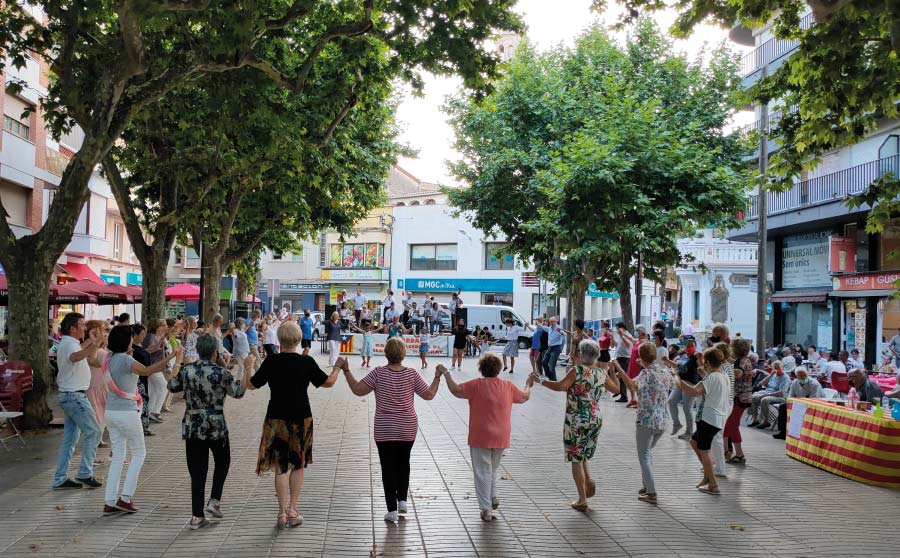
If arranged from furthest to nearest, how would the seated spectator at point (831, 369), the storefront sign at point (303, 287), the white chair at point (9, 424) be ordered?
the storefront sign at point (303, 287) → the seated spectator at point (831, 369) → the white chair at point (9, 424)

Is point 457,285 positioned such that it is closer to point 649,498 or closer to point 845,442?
point 845,442

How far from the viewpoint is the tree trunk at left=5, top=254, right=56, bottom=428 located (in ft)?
36.6

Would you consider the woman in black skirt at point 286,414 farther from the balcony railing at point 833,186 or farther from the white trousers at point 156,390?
the balcony railing at point 833,186

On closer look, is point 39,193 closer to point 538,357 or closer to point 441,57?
point 538,357

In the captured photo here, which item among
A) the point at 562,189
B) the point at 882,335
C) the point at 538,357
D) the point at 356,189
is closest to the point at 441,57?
the point at 562,189

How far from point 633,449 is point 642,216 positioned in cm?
1162

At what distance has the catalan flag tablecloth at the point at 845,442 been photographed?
934 centimetres

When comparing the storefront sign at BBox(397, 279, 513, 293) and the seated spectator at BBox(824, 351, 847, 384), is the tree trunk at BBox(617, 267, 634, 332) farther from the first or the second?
the storefront sign at BBox(397, 279, 513, 293)

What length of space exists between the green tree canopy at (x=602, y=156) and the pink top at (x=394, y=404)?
581 inches

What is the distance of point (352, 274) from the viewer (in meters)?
55.8

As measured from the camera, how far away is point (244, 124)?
14.2 m

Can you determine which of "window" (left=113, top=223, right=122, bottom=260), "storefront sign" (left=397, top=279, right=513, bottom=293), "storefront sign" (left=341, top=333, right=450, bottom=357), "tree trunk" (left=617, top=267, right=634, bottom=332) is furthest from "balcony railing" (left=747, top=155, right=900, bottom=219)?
"window" (left=113, top=223, right=122, bottom=260)

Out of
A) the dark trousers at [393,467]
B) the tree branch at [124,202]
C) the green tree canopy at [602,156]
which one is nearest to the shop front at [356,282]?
the green tree canopy at [602,156]

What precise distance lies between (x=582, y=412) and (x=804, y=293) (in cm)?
2105
